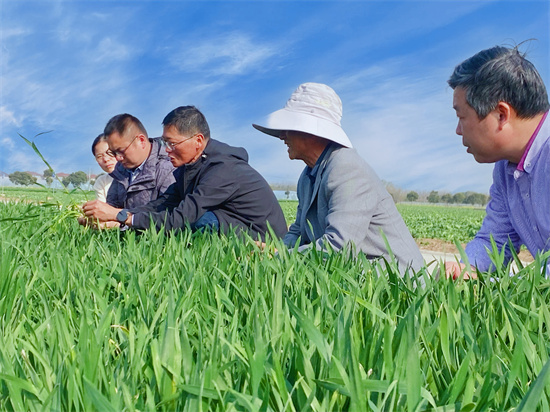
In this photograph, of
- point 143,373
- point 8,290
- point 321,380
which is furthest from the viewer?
point 8,290

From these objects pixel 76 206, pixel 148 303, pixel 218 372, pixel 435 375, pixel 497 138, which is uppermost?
pixel 76 206

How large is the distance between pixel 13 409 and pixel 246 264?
3.55 feet

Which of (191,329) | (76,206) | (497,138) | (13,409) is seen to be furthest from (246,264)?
(76,206)

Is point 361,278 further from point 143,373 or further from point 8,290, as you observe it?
point 8,290

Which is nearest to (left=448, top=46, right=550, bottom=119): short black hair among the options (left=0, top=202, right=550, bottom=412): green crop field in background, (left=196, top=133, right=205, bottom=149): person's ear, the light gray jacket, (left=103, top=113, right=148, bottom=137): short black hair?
the light gray jacket

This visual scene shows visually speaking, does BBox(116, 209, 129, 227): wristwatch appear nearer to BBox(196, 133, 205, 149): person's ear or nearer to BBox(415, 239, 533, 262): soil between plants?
BBox(196, 133, 205, 149): person's ear

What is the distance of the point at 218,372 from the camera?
3.22ft

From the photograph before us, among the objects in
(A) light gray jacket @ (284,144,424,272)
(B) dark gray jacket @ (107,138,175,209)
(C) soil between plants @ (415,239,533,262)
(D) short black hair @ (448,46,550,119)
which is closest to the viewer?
(D) short black hair @ (448,46,550,119)

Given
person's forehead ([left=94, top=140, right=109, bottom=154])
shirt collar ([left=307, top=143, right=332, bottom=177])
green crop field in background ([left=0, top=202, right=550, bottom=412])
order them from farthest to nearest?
person's forehead ([left=94, top=140, right=109, bottom=154]) < shirt collar ([left=307, top=143, right=332, bottom=177]) < green crop field in background ([left=0, top=202, right=550, bottom=412])

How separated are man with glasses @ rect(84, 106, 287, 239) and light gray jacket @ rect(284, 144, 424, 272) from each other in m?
0.83

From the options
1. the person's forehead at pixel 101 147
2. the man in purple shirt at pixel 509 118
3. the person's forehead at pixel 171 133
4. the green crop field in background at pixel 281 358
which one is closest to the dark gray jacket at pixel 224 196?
the person's forehead at pixel 171 133

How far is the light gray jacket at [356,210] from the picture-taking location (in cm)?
269

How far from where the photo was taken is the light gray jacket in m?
2.69

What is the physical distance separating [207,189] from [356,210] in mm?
1369
